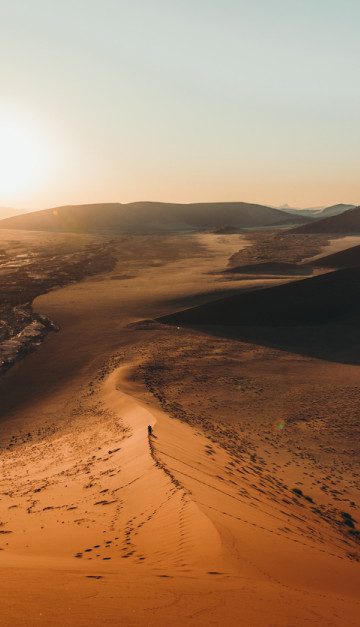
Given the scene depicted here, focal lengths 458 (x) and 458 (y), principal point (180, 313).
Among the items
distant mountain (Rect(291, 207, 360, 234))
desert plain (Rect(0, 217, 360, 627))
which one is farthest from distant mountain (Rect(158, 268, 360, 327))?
distant mountain (Rect(291, 207, 360, 234))

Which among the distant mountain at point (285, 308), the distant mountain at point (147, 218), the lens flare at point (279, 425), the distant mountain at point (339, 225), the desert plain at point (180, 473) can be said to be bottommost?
the lens flare at point (279, 425)

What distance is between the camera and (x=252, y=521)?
653 cm

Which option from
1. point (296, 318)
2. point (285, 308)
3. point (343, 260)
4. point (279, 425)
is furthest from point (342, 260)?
point (279, 425)

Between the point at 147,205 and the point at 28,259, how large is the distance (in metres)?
102

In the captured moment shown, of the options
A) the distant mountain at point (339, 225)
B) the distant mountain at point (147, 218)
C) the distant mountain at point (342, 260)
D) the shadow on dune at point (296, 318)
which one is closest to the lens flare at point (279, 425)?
the shadow on dune at point (296, 318)

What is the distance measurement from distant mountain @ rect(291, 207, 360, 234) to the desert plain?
63.1 m

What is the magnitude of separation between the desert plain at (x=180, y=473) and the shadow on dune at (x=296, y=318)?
161mm

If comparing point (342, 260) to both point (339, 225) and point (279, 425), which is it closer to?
point (279, 425)

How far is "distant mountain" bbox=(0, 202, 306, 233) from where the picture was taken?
126 meters

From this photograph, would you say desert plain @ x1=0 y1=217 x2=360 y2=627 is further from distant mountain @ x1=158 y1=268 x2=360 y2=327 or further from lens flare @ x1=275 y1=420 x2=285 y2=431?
distant mountain @ x1=158 y1=268 x2=360 y2=327

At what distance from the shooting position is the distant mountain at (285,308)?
2436cm

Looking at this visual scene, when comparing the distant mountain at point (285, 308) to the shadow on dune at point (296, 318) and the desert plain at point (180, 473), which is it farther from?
the desert plain at point (180, 473)

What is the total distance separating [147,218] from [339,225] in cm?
6998

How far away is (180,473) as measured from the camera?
796 centimetres
